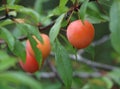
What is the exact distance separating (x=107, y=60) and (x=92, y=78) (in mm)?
1665

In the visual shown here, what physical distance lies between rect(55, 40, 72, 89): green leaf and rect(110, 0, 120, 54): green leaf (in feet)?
1.35

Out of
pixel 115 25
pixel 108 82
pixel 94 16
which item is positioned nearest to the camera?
pixel 115 25

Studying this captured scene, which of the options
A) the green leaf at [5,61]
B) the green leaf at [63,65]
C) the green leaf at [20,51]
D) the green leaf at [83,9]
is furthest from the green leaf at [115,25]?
the green leaf at [5,61]

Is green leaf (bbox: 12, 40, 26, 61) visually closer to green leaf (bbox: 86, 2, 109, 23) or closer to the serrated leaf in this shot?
the serrated leaf

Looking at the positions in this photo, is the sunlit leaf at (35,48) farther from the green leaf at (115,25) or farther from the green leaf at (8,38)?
the green leaf at (115,25)

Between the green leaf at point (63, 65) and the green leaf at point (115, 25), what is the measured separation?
0.41 m

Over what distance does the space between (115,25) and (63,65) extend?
44cm

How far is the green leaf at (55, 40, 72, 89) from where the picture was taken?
147cm

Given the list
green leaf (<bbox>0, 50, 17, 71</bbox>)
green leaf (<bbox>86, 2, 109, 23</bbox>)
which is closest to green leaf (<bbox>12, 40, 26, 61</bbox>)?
green leaf (<bbox>86, 2, 109, 23</bbox>)

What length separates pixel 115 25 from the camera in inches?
42.6

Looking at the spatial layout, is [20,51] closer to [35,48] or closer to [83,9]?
[35,48]

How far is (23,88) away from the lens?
2969mm

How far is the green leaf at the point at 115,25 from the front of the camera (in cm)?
106

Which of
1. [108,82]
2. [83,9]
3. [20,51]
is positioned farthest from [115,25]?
[108,82]
